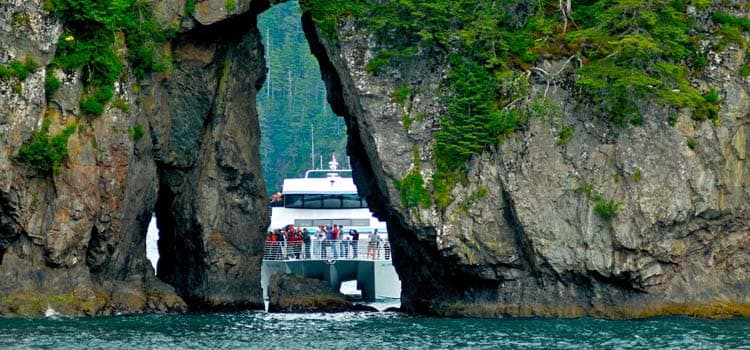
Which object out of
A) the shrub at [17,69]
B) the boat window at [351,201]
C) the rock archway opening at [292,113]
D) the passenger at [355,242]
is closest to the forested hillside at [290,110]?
the rock archway opening at [292,113]

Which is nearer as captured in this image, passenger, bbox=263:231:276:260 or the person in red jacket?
the person in red jacket

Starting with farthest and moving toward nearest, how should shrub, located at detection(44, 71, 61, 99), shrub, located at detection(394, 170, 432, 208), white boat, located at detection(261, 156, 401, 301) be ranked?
1. white boat, located at detection(261, 156, 401, 301)
2. shrub, located at detection(394, 170, 432, 208)
3. shrub, located at detection(44, 71, 61, 99)

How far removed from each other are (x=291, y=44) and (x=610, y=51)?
89423 mm

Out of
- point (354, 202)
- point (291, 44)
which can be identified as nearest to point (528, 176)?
point (354, 202)

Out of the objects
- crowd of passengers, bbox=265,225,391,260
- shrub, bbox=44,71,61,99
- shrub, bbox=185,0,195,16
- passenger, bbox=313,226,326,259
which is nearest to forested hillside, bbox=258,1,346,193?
crowd of passengers, bbox=265,225,391,260

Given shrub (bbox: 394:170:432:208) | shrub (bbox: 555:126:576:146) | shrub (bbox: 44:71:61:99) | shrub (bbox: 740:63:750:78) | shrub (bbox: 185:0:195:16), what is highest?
shrub (bbox: 185:0:195:16)

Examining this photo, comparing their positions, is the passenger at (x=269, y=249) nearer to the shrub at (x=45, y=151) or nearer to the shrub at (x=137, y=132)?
the shrub at (x=137, y=132)

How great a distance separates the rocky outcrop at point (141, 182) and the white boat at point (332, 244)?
3.03m

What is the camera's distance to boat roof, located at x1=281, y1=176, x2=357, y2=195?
210 ft

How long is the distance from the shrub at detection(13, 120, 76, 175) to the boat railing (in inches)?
515

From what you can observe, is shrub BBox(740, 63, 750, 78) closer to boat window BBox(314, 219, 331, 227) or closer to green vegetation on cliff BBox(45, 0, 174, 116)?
green vegetation on cliff BBox(45, 0, 174, 116)

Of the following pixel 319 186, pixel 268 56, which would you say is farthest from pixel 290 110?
pixel 319 186

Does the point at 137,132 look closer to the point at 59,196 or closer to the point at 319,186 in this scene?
the point at 59,196

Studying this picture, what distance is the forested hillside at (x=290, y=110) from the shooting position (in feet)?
416
